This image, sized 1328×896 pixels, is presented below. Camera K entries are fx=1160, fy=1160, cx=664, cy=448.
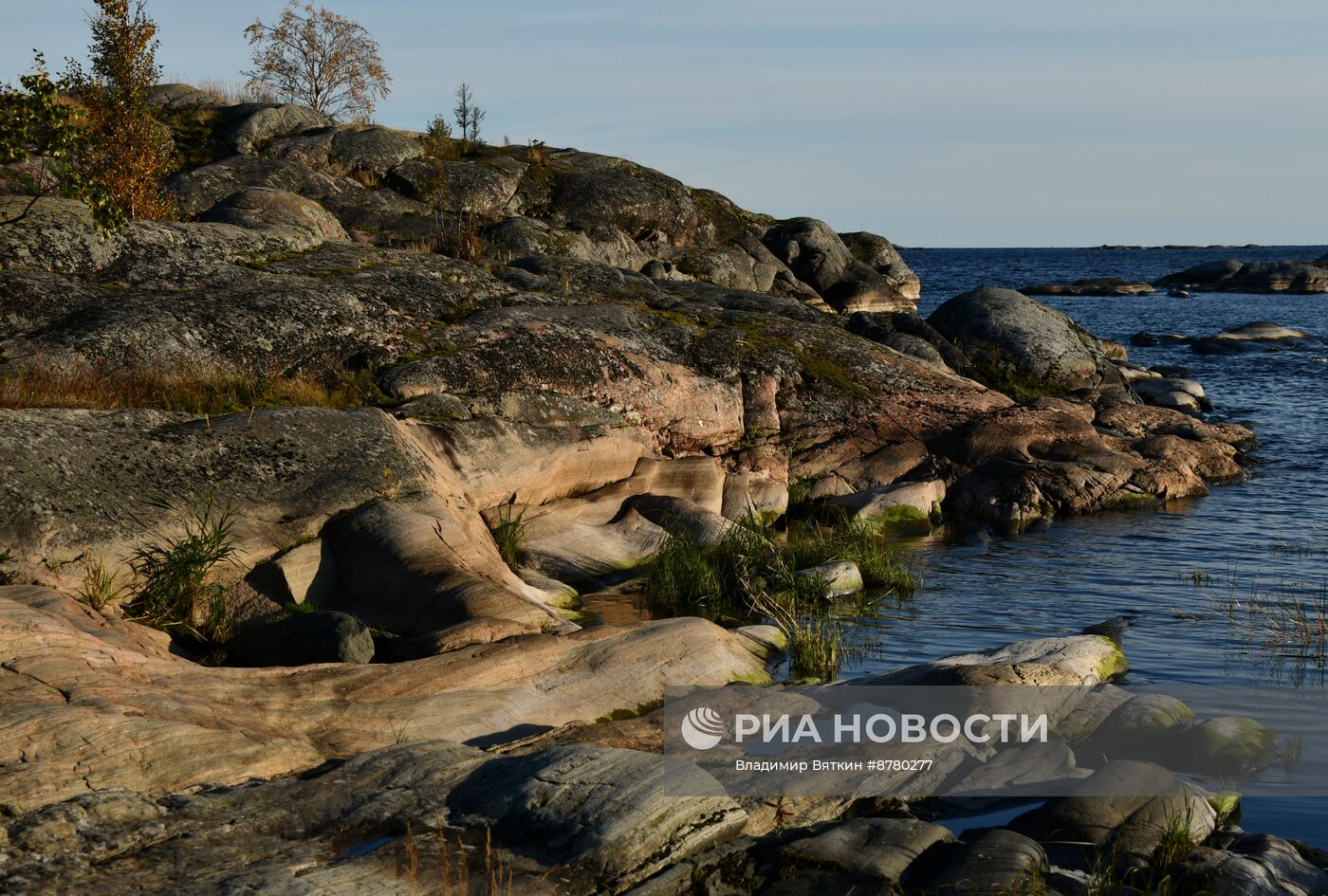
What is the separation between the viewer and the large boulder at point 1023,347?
28.2 metres

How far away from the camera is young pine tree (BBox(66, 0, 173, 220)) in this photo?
2352 centimetres

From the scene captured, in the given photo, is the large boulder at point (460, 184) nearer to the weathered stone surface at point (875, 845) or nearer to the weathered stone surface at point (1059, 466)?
the weathered stone surface at point (1059, 466)

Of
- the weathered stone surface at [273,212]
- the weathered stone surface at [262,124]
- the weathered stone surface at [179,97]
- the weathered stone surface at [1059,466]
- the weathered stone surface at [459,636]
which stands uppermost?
the weathered stone surface at [179,97]

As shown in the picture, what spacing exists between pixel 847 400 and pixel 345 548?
37.1 ft

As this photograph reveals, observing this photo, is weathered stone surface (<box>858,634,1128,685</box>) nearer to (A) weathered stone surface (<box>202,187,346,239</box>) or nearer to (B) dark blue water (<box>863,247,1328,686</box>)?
(B) dark blue water (<box>863,247,1328,686</box>)

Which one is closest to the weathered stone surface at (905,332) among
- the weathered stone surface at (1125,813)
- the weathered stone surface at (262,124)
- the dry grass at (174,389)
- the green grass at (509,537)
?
the green grass at (509,537)

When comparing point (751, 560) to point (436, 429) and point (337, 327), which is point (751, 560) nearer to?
point (436, 429)

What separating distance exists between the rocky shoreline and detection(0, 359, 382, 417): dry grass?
0.06 m

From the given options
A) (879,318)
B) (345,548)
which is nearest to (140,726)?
(345,548)

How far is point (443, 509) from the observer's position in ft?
45.4

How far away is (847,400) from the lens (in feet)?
70.8

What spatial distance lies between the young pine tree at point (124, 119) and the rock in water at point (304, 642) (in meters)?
15.0

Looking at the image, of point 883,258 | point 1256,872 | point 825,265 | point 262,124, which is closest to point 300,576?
point 1256,872

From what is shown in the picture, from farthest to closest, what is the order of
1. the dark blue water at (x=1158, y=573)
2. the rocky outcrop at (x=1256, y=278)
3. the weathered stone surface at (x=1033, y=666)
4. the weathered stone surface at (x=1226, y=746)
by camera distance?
the rocky outcrop at (x=1256, y=278) → the dark blue water at (x=1158, y=573) → the weathered stone surface at (x=1033, y=666) → the weathered stone surface at (x=1226, y=746)
